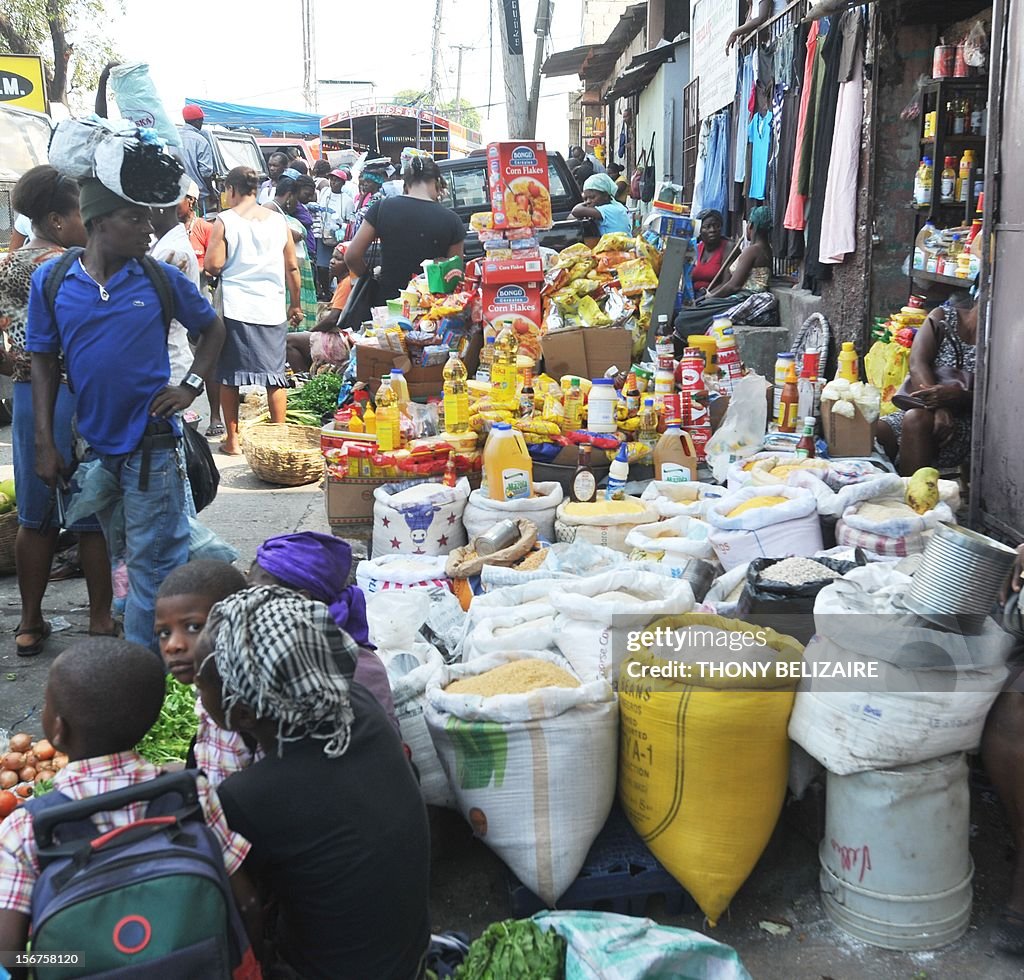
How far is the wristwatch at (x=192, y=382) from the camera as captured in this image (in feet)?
12.2

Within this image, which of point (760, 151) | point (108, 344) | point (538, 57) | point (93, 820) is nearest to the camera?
point (93, 820)

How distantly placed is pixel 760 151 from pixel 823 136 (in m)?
2.07

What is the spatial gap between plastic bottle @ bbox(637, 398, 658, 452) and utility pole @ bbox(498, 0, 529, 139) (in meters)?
9.04

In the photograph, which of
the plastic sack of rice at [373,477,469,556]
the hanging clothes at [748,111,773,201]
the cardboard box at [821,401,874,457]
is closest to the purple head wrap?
the plastic sack of rice at [373,477,469,556]

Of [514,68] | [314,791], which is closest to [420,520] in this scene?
[314,791]

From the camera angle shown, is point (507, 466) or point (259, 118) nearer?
point (507, 466)

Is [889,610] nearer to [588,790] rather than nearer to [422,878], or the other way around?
[588,790]

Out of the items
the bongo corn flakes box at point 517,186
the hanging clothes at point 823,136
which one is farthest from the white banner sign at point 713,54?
the bongo corn flakes box at point 517,186

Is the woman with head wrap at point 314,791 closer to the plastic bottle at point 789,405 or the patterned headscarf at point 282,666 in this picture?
the patterned headscarf at point 282,666

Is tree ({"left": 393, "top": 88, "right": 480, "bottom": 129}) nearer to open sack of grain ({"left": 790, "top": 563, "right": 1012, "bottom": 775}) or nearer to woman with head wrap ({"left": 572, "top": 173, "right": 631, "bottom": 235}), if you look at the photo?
woman with head wrap ({"left": 572, "top": 173, "right": 631, "bottom": 235})

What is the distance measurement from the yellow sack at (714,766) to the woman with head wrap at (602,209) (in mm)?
8160

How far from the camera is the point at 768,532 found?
3.82m

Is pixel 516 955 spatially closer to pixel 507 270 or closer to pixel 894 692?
pixel 894 692

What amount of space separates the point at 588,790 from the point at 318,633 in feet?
3.63
